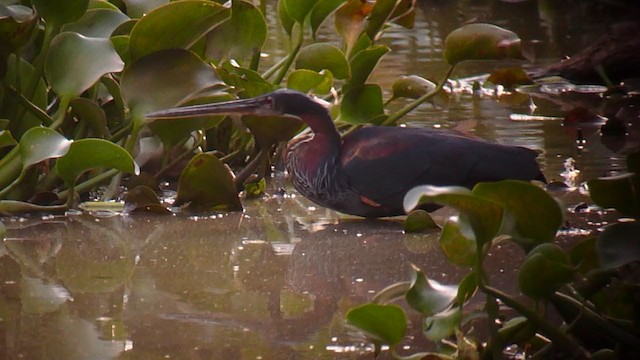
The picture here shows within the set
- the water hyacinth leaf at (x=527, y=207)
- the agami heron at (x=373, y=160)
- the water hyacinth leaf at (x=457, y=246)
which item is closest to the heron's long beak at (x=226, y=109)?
the agami heron at (x=373, y=160)

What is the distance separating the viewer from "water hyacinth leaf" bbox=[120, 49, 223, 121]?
5238 mm

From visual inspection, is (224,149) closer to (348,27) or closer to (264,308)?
(348,27)

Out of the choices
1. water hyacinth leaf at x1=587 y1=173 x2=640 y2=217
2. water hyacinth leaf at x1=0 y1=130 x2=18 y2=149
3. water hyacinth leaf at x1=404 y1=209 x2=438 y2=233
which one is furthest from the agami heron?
water hyacinth leaf at x1=587 y1=173 x2=640 y2=217

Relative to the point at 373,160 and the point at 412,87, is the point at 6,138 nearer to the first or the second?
the point at 373,160

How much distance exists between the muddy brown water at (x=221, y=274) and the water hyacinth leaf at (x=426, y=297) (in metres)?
0.43

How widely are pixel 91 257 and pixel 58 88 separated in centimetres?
81

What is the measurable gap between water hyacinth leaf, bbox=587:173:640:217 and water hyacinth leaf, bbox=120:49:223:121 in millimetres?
2250

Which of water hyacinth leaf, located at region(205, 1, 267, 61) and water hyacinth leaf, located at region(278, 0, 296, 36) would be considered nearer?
water hyacinth leaf, located at region(205, 1, 267, 61)

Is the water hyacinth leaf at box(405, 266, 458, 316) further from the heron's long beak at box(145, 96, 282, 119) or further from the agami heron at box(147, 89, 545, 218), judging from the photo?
the heron's long beak at box(145, 96, 282, 119)

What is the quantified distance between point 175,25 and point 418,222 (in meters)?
1.31

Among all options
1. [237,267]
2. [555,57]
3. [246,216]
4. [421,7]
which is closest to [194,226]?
[246,216]

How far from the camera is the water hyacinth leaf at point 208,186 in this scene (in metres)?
5.31

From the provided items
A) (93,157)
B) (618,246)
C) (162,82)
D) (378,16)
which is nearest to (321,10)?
(378,16)

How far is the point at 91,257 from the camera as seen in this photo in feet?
15.5
